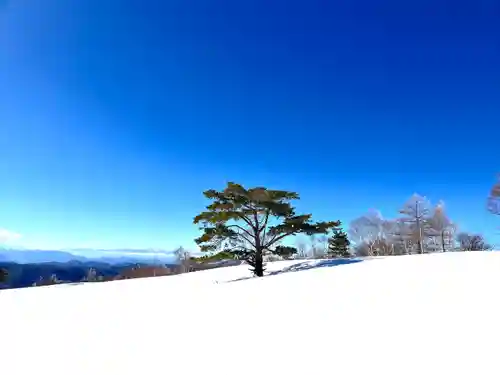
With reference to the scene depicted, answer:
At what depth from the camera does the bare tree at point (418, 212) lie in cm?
2266

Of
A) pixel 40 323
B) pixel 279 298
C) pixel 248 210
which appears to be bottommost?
pixel 40 323

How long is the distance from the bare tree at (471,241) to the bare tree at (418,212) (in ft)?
10.6

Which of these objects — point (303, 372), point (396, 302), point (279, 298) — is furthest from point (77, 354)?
point (396, 302)

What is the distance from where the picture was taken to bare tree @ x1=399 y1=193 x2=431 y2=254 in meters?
22.7

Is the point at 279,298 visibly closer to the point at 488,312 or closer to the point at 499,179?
the point at 488,312

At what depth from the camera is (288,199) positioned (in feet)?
38.2

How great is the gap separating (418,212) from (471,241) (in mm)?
5569

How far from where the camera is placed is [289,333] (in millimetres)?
3525

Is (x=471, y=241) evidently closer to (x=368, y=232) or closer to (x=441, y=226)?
(x=441, y=226)

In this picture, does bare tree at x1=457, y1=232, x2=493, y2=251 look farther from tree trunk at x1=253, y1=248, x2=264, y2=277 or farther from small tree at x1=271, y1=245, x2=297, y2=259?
tree trunk at x1=253, y1=248, x2=264, y2=277

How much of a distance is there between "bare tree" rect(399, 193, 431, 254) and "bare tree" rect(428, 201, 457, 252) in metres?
0.58

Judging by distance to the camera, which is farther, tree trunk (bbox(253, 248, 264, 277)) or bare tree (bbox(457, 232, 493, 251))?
bare tree (bbox(457, 232, 493, 251))

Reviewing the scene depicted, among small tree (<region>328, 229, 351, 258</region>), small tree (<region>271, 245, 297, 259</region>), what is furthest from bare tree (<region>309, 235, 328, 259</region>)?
small tree (<region>271, 245, 297, 259</region>)

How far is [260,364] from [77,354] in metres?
2.21
